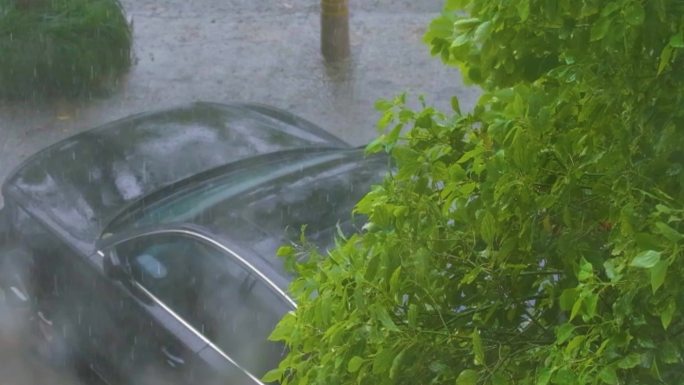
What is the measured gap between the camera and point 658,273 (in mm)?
2088

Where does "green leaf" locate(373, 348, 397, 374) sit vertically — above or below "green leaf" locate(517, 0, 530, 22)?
below

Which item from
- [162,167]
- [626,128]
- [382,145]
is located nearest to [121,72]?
[162,167]

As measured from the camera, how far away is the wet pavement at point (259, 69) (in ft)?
31.5

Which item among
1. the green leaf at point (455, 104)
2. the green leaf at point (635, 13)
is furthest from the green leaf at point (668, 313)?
the green leaf at point (455, 104)

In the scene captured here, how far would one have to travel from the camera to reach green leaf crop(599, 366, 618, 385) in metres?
2.22

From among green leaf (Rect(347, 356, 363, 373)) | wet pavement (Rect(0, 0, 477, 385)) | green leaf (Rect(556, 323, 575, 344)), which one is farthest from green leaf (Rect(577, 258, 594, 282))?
wet pavement (Rect(0, 0, 477, 385))

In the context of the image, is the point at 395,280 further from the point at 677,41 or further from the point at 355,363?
the point at 677,41

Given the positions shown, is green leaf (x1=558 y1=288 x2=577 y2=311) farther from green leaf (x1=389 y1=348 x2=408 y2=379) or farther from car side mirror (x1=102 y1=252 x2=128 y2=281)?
car side mirror (x1=102 y1=252 x2=128 y2=281)

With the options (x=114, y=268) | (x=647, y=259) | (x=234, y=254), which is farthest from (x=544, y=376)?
(x=114, y=268)

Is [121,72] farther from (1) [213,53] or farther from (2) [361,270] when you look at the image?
(2) [361,270]

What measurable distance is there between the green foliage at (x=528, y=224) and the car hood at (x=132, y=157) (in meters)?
3.46

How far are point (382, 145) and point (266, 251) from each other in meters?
2.25

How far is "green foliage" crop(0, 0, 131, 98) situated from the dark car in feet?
9.17

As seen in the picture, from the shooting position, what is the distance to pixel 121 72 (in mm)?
10281
